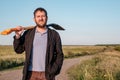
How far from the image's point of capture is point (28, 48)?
18.0 feet

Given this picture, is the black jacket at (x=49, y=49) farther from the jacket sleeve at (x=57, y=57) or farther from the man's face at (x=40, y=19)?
the man's face at (x=40, y=19)

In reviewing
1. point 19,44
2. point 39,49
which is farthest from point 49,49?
point 19,44

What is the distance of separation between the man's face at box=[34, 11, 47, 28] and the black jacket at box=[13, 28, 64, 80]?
0.18 m

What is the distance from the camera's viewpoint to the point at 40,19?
5.45 metres

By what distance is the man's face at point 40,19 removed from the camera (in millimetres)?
5457

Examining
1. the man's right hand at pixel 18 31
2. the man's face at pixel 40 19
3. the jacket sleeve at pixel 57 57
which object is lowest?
the jacket sleeve at pixel 57 57

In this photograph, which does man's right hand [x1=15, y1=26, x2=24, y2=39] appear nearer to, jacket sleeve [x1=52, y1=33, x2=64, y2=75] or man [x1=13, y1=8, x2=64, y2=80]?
man [x1=13, y1=8, x2=64, y2=80]

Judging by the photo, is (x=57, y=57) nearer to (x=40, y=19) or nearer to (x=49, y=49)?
(x=49, y=49)

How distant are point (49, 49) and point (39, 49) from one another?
0.52ft

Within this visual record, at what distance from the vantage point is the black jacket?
17.9 feet

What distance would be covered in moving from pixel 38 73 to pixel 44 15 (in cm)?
89

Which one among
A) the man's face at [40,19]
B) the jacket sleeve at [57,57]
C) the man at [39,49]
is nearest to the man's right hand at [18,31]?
the man at [39,49]

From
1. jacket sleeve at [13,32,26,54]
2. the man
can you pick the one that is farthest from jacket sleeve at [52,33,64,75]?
jacket sleeve at [13,32,26,54]

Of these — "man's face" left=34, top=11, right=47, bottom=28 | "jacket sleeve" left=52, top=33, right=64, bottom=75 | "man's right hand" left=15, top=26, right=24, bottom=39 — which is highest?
"man's face" left=34, top=11, right=47, bottom=28
